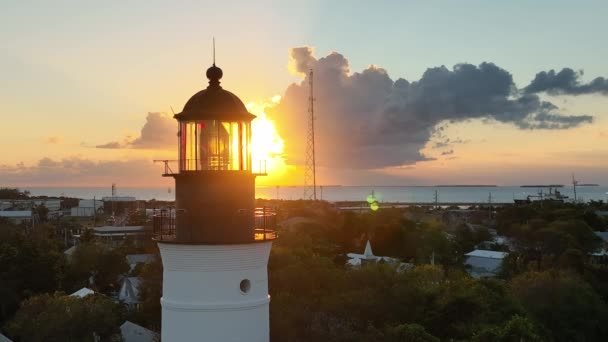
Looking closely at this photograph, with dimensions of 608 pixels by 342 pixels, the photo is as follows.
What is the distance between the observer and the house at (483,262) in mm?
43750

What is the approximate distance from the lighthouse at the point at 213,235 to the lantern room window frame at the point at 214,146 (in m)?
0.02

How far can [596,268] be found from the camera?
36156 mm

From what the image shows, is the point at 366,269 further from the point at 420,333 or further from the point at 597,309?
the point at 597,309

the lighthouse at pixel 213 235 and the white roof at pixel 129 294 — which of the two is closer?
the lighthouse at pixel 213 235

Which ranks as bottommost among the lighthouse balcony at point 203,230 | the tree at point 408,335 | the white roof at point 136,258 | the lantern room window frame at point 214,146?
the tree at point 408,335

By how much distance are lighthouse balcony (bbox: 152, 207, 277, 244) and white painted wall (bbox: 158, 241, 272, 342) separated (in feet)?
0.34

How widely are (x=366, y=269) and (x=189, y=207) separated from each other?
16109 mm

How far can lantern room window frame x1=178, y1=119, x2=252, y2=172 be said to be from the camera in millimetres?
9398

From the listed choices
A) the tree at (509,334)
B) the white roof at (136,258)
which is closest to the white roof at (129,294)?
the white roof at (136,258)

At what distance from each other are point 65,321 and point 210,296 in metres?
14.8

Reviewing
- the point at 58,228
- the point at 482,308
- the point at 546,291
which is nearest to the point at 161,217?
the point at 482,308

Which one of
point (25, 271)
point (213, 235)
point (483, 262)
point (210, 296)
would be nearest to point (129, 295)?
point (25, 271)

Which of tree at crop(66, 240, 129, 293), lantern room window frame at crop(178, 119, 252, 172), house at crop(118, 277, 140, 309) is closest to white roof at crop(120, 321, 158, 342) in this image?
house at crop(118, 277, 140, 309)

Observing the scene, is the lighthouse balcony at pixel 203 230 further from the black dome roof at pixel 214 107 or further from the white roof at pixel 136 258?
the white roof at pixel 136 258
